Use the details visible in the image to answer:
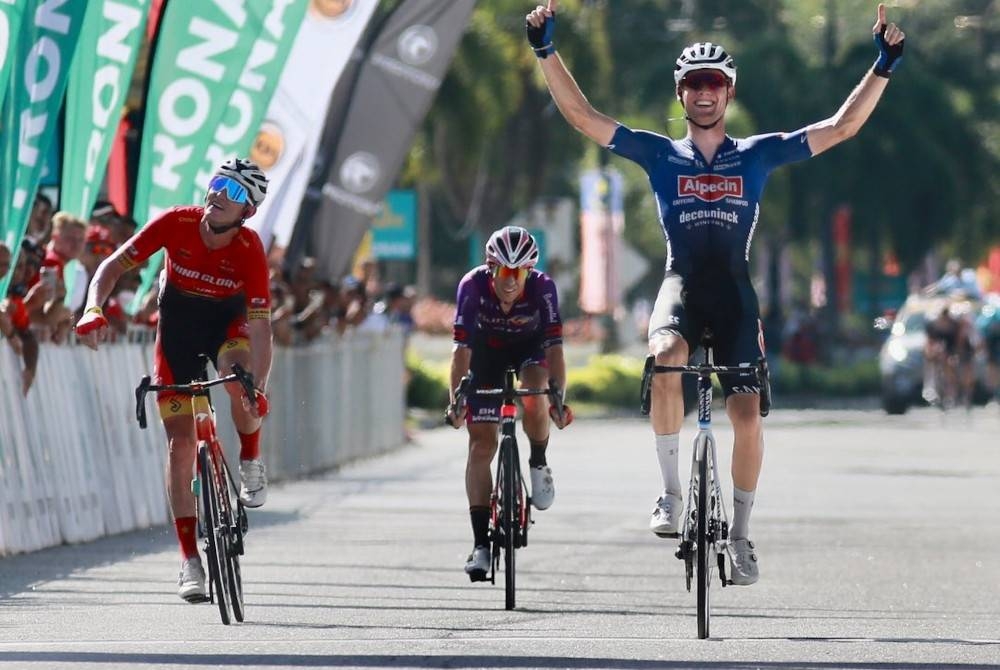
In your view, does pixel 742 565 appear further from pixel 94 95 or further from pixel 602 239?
pixel 602 239

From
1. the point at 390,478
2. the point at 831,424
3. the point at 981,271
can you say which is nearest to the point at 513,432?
the point at 390,478

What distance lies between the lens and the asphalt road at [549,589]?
9.62 metres

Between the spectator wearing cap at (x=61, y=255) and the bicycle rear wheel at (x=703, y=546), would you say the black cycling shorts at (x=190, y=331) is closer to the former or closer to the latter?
the bicycle rear wheel at (x=703, y=546)

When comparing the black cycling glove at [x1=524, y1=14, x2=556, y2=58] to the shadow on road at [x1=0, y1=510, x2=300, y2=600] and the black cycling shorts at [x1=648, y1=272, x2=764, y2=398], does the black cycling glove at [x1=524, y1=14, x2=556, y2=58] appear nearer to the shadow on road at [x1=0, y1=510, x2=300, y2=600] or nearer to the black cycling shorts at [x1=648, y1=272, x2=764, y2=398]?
the black cycling shorts at [x1=648, y1=272, x2=764, y2=398]

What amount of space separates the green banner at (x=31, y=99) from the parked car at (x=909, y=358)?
2682 centimetres

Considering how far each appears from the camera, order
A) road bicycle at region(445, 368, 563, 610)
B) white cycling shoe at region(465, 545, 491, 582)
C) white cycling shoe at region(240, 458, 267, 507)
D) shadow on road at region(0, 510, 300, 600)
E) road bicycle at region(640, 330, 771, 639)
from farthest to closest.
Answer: shadow on road at region(0, 510, 300, 600), white cycling shoe at region(465, 545, 491, 582), road bicycle at region(445, 368, 563, 610), white cycling shoe at region(240, 458, 267, 507), road bicycle at region(640, 330, 771, 639)

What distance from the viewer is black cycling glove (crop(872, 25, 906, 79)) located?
11.0m

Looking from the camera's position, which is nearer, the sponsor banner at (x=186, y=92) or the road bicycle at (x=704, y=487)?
the road bicycle at (x=704, y=487)

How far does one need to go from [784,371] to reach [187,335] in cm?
3941

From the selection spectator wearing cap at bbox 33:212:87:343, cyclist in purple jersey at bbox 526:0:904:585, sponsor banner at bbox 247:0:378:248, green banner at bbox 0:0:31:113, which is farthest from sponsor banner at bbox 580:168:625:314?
cyclist in purple jersey at bbox 526:0:904:585

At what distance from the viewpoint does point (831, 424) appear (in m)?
37.3

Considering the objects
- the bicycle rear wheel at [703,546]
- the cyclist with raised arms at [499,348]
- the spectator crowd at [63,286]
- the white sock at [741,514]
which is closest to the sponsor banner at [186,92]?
the spectator crowd at [63,286]

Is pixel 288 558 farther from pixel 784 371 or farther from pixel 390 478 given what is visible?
→ pixel 784 371

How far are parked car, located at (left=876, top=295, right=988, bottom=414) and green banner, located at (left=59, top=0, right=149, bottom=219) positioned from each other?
2528 cm
